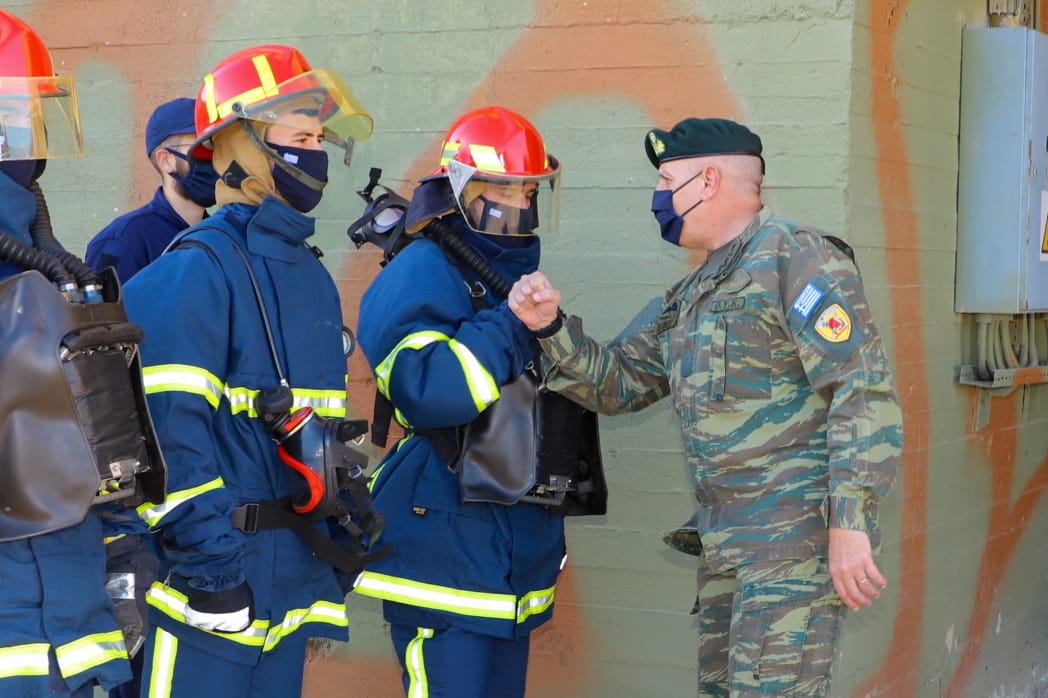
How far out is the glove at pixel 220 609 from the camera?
282cm

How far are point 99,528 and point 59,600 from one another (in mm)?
206

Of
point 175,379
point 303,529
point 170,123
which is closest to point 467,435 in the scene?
point 303,529

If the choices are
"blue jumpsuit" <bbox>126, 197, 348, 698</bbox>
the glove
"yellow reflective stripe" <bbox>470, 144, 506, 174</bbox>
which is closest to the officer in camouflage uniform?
"yellow reflective stripe" <bbox>470, 144, 506, 174</bbox>

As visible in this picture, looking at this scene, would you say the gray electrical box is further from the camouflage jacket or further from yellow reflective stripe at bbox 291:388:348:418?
yellow reflective stripe at bbox 291:388:348:418

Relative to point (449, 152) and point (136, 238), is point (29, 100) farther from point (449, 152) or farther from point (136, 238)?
point (136, 238)

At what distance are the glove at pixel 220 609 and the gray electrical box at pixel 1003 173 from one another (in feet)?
10.3

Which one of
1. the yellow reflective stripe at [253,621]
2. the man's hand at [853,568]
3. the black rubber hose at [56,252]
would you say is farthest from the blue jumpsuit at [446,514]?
the black rubber hose at [56,252]

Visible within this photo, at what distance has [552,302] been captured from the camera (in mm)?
3492

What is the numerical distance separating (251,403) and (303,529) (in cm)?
34

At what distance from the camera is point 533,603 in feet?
12.2

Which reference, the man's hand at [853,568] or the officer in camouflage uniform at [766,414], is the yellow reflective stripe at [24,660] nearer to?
the officer in camouflage uniform at [766,414]

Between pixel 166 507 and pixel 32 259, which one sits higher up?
pixel 32 259

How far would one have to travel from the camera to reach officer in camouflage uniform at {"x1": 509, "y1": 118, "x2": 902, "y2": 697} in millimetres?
3238

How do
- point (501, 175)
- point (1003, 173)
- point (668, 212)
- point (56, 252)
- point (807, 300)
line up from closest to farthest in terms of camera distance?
1. point (56, 252)
2. point (807, 300)
3. point (668, 212)
4. point (501, 175)
5. point (1003, 173)
